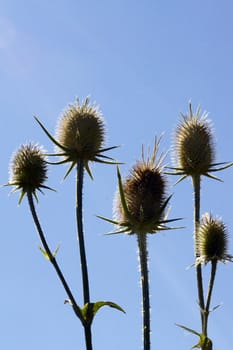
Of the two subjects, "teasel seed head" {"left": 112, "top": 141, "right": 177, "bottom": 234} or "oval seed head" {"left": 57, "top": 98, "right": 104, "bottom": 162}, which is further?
"oval seed head" {"left": 57, "top": 98, "right": 104, "bottom": 162}

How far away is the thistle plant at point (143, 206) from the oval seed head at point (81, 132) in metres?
0.58

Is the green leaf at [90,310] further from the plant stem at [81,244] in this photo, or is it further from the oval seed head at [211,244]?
the oval seed head at [211,244]

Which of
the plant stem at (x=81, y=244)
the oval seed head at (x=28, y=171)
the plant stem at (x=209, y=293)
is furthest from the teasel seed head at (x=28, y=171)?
the plant stem at (x=209, y=293)

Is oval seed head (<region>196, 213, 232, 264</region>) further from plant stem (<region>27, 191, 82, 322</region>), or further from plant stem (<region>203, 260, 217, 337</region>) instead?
plant stem (<region>27, 191, 82, 322</region>)

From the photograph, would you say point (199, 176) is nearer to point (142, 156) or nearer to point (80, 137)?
point (142, 156)

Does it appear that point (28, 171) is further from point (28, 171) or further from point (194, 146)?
point (194, 146)

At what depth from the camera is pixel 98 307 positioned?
6734 millimetres

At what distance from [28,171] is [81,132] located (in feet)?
2.71

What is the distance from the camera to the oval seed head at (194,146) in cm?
914

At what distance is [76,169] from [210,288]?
2130mm

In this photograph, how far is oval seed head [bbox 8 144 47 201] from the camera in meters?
8.40

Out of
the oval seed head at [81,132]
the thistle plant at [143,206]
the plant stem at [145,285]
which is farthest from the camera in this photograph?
the oval seed head at [81,132]

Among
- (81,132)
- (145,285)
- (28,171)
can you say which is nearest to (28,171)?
(28,171)

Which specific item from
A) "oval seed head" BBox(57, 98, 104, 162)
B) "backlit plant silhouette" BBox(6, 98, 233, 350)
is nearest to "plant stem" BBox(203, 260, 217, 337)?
"backlit plant silhouette" BBox(6, 98, 233, 350)
